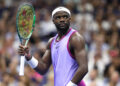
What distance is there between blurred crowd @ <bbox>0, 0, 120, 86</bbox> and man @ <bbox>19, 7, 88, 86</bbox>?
340 cm

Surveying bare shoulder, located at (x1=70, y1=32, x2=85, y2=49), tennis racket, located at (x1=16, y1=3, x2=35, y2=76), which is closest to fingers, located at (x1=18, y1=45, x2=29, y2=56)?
tennis racket, located at (x1=16, y1=3, x2=35, y2=76)

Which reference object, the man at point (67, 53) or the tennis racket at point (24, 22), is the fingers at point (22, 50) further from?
the tennis racket at point (24, 22)

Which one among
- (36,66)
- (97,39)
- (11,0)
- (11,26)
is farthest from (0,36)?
(36,66)

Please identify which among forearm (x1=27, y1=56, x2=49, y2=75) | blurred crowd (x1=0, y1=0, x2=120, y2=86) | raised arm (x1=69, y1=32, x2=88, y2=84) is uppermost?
raised arm (x1=69, y1=32, x2=88, y2=84)

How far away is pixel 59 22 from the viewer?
5.22 metres

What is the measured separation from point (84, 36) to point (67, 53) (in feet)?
18.9

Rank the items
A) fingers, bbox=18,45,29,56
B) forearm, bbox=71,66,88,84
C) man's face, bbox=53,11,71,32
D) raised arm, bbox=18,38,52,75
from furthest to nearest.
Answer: raised arm, bbox=18,38,52,75 → fingers, bbox=18,45,29,56 → man's face, bbox=53,11,71,32 → forearm, bbox=71,66,88,84

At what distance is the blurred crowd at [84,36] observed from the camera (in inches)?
363

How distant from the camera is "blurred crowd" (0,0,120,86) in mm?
9219

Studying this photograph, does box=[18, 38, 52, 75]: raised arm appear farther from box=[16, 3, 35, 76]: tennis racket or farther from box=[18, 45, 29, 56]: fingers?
box=[16, 3, 35, 76]: tennis racket

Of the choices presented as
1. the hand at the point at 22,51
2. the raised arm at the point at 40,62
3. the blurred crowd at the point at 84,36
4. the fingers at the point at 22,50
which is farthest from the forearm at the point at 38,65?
the blurred crowd at the point at 84,36

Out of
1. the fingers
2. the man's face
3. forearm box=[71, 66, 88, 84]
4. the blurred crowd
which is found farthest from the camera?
the blurred crowd

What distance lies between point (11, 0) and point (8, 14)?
1.40 meters

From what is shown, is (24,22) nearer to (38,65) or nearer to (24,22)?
(24,22)
